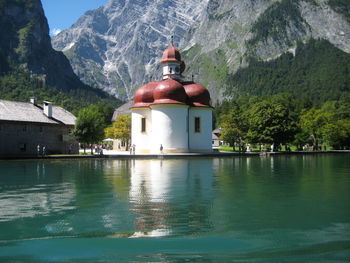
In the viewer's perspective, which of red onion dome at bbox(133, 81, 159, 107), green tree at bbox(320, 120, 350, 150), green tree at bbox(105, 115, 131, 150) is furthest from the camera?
green tree at bbox(320, 120, 350, 150)

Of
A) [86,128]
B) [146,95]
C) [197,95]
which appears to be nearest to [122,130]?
[146,95]

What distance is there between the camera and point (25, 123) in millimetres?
51906

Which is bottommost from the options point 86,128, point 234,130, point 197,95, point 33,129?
point 33,129

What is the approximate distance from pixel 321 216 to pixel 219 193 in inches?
215

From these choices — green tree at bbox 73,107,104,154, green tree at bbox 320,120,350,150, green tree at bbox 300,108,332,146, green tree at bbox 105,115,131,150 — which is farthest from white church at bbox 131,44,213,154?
green tree at bbox 320,120,350,150

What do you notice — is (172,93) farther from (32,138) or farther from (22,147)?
(22,147)

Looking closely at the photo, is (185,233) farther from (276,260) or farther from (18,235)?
(18,235)

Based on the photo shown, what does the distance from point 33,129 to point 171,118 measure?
1885 cm

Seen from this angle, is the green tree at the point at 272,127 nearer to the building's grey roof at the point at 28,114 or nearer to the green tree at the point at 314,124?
the green tree at the point at 314,124

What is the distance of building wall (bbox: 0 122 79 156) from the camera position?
49.8m

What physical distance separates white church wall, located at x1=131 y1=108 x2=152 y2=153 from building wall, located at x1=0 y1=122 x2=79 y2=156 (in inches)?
364

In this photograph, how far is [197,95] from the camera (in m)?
62.6

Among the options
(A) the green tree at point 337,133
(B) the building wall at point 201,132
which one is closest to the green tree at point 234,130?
(B) the building wall at point 201,132

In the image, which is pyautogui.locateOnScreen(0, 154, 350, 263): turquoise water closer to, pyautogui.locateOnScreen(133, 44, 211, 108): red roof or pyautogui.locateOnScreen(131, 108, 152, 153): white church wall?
pyautogui.locateOnScreen(133, 44, 211, 108): red roof
